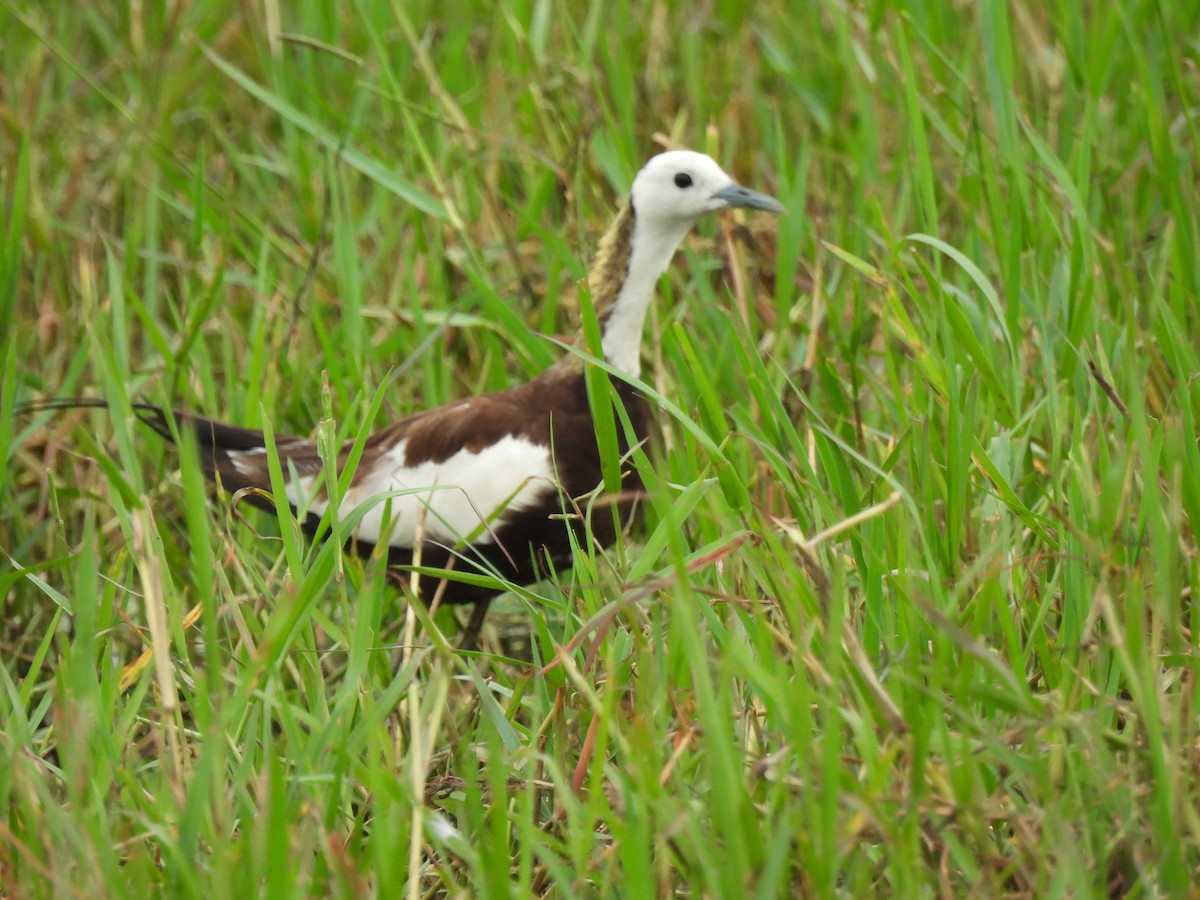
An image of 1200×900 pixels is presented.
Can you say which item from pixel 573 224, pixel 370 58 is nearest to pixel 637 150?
pixel 573 224

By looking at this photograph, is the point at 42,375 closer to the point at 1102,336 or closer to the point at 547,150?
the point at 547,150

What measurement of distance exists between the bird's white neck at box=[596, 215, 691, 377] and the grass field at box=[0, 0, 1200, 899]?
178mm

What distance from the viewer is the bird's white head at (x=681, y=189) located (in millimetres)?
3139

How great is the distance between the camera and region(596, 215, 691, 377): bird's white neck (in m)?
3.15

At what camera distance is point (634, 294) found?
10.3 ft

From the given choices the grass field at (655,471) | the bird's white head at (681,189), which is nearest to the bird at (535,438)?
the bird's white head at (681,189)

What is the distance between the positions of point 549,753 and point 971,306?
48.9 inches

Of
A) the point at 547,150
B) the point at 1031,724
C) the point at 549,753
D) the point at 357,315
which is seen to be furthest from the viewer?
the point at 547,150

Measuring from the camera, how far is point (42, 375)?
12.5ft

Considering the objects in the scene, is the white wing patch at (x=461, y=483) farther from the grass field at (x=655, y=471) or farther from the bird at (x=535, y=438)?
the grass field at (x=655, y=471)

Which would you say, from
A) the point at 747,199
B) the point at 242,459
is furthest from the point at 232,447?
the point at 747,199

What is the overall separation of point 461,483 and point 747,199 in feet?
2.65

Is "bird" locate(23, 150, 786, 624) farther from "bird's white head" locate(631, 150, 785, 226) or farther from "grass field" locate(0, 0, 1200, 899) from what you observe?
"grass field" locate(0, 0, 1200, 899)

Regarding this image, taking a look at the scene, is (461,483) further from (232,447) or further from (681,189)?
(681,189)
